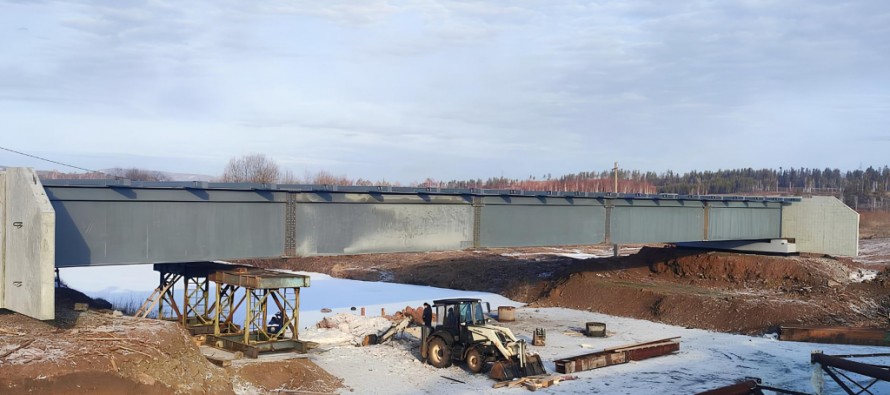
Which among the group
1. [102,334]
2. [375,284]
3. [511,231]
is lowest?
[375,284]

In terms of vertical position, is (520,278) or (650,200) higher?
(650,200)

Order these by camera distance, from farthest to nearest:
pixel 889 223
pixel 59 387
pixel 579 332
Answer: pixel 889 223 → pixel 579 332 → pixel 59 387

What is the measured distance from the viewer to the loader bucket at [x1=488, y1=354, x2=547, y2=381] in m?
19.7

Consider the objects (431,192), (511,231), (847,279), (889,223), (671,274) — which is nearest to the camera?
(431,192)

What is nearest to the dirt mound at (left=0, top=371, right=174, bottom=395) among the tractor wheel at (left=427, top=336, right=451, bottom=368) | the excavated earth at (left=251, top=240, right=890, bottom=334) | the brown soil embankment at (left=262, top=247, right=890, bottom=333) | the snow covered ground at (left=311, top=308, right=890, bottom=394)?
the snow covered ground at (left=311, top=308, right=890, bottom=394)

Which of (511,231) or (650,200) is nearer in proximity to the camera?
(511,231)

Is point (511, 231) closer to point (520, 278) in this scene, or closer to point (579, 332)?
point (579, 332)

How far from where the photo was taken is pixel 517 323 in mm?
29922

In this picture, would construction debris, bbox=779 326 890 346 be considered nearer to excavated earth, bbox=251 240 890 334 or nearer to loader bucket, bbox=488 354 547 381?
excavated earth, bbox=251 240 890 334

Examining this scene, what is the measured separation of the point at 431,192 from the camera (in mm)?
24016

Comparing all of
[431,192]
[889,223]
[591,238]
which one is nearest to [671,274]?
Result: [591,238]

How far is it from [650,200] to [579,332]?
24.2ft

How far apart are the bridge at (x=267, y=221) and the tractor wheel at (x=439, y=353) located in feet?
11.3

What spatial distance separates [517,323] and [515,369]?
Answer: 9.88 meters
